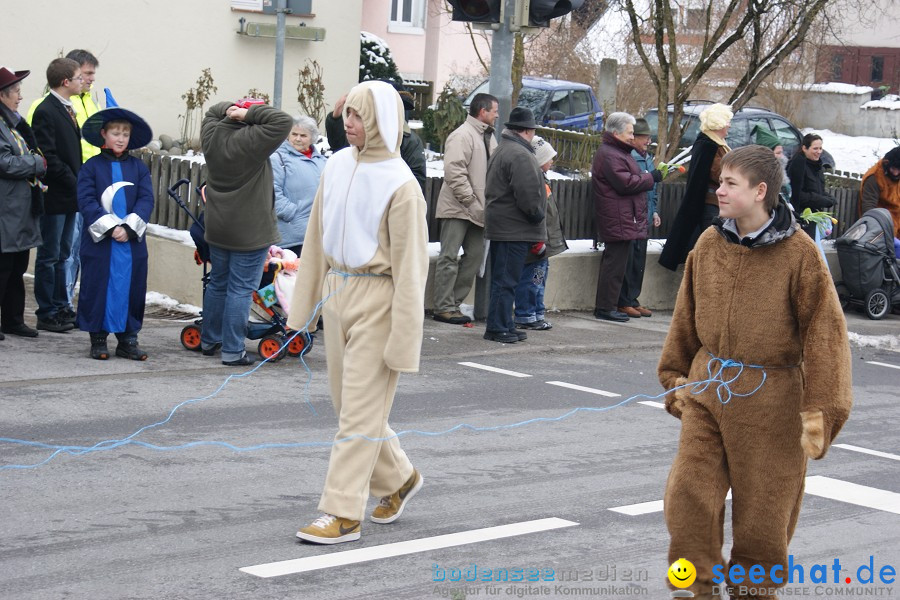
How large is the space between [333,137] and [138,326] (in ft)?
7.90

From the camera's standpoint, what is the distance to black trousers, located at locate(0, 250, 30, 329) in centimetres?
989

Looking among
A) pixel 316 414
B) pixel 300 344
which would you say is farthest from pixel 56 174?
pixel 316 414

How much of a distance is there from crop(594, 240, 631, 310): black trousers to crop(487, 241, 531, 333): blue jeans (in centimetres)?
188

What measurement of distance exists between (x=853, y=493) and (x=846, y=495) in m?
0.08

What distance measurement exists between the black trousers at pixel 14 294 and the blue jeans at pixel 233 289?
4.98 feet

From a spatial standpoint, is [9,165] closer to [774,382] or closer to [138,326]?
[138,326]

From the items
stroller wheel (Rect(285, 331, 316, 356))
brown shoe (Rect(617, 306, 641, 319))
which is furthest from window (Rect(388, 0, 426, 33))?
stroller wheel (Rect(285, 331, 316, 356))

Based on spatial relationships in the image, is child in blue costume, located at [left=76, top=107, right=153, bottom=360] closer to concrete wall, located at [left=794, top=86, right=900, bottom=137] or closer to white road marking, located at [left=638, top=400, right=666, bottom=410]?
white road marking, located at [left=638, top=400, right=666, bottom=410]

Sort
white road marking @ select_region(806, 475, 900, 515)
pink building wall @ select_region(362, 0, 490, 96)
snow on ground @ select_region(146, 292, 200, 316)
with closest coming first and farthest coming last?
1. white road marking @ select_region(806, 475, 900, 515)
2. snow on ground @ select_region(146, 292, 200, 316)
3. pink building wall @ select_region(362, 0, 490, 96)

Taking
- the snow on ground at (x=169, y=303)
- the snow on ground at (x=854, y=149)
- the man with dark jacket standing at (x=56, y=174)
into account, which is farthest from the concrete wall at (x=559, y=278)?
the snow on ground at (x=854, y=149)

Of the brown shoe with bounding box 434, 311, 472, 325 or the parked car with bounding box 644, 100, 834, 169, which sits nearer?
the brown shoe with bounding box 434, 311, 472, 325

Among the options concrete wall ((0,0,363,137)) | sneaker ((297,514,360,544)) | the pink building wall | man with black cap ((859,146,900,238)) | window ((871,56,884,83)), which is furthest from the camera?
window ((871,56,884,83))

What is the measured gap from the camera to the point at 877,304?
14.9 m

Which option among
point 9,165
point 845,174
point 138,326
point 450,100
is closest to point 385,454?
point 138,326
